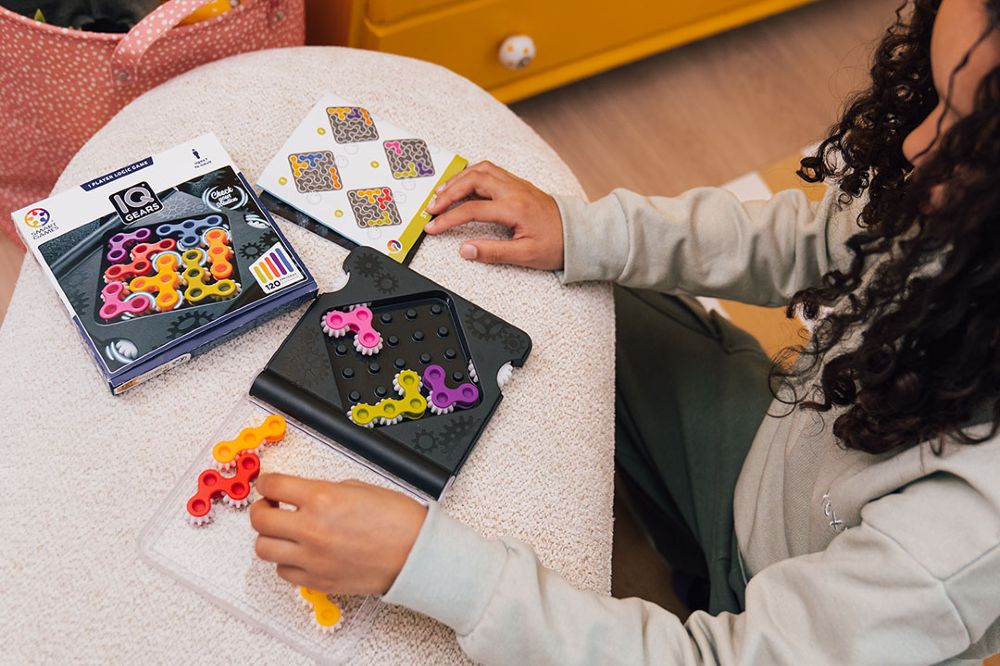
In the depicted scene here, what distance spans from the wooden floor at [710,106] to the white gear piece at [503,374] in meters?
0.70

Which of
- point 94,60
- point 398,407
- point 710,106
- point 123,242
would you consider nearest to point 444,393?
point 398,407

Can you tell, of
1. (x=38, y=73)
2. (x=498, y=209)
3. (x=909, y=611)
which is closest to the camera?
(x=909, y=611)

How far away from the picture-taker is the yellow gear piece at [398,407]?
622 millimetres

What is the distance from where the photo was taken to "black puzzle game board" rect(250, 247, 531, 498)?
2.03 feet

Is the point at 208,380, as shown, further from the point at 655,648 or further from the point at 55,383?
the point at 655,648

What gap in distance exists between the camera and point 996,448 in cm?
54

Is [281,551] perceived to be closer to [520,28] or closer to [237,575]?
[237,575]

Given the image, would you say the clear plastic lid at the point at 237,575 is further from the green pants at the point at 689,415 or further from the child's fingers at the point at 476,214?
the green pants at the point at 689,415

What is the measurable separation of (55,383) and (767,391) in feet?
1.99

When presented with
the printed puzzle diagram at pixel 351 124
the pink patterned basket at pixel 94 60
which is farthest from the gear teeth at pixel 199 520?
the pink patterned basket at pixel 94 60

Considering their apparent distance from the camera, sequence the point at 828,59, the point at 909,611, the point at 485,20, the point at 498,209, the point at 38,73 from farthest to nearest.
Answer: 1. the point at 828,59
2. the point at 485,20
3. the point at 38,73
4. the point at 498,209
5. the point at 909,611

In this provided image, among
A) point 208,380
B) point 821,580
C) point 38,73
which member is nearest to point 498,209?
point 208,380

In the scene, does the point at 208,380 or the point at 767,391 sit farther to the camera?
the point at 767,391

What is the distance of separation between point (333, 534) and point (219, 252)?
23 centimetres
